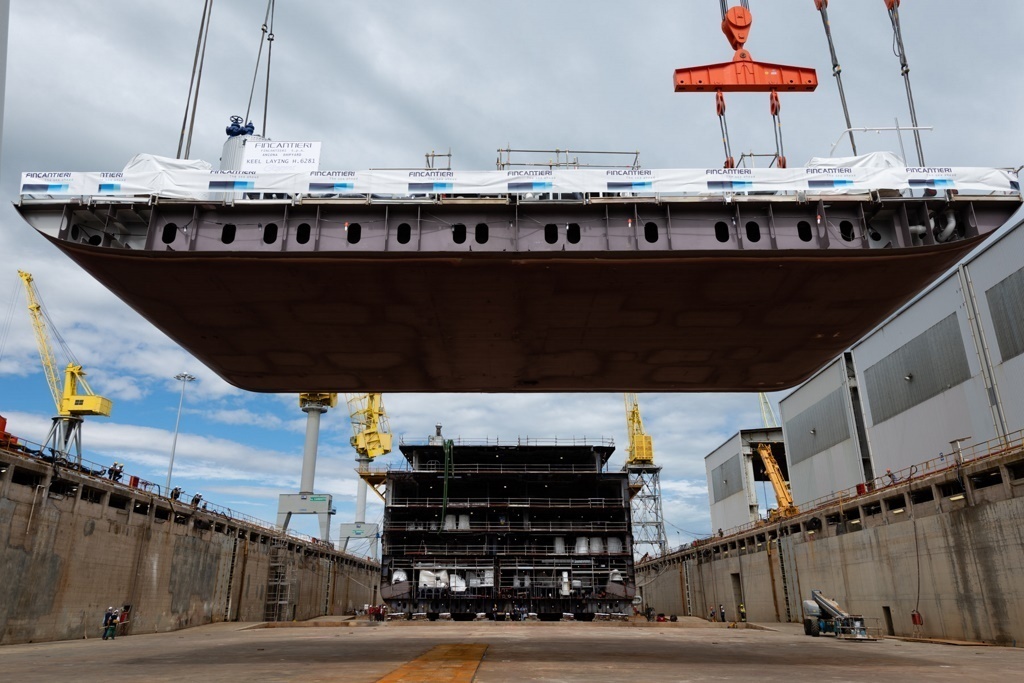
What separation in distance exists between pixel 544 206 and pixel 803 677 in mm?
12456

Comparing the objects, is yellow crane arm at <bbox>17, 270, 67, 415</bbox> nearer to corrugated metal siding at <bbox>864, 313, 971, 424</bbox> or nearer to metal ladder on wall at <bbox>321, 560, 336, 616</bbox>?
metal ladder on wall at <bbox>321, 560, 336, 616</bbox>

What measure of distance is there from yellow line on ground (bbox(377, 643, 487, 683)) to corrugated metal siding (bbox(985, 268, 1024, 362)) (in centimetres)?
2933

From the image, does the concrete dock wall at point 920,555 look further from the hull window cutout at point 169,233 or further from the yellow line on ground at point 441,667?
the hull window cutout at point 169,233

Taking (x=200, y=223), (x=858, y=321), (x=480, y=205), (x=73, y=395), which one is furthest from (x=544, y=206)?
(x=73, y=395)

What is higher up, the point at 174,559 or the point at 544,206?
the point at 544,206

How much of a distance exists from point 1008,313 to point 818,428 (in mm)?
24912

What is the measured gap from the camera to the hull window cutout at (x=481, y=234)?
16984 millimetres

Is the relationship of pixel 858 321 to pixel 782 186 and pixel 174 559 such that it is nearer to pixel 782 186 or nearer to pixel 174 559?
pixel 782 186

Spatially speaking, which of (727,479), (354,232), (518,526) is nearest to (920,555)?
(518,526)

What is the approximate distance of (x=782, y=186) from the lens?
16875mm

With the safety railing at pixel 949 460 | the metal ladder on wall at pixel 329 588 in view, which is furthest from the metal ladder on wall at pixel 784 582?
the metal ladder on wall at pixel 329 588

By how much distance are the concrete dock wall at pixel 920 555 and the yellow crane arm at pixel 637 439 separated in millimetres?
49333

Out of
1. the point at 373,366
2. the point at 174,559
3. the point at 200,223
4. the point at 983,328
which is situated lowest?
the point at 174,559

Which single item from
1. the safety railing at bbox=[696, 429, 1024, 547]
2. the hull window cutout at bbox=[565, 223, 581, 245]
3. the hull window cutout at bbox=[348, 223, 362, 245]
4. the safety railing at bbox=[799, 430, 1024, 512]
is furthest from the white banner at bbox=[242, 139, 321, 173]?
the safety railing at bbox=[799, 430, 1024, 512]
